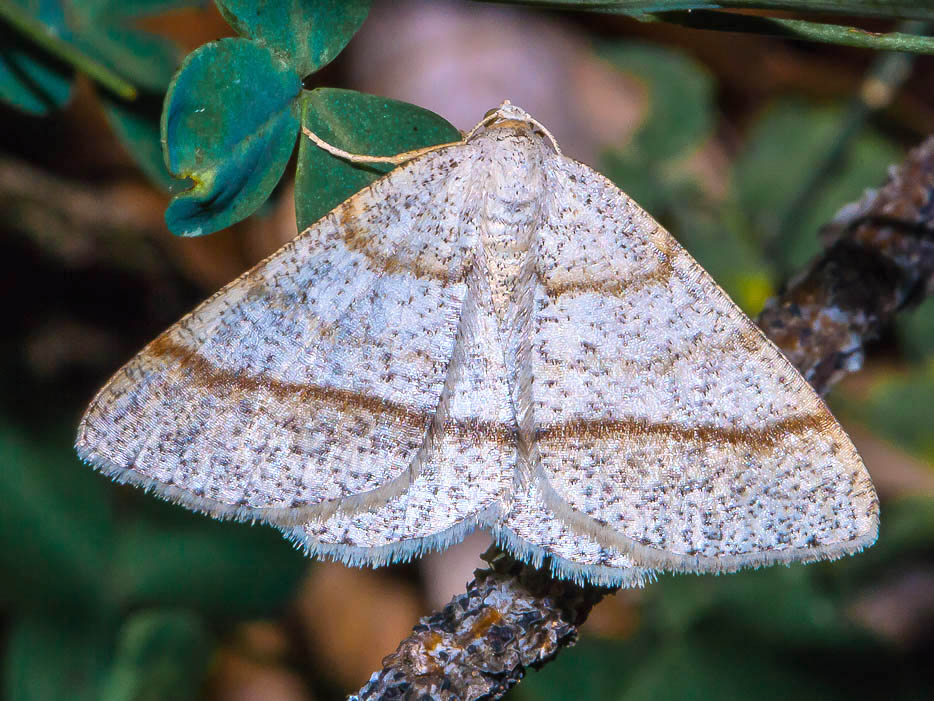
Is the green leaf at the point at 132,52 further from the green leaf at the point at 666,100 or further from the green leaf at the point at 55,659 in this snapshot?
the green leaf at the point at 666,100

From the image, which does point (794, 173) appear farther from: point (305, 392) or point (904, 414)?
point (305, 392)

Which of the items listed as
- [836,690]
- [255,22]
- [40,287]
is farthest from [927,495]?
[40,287]

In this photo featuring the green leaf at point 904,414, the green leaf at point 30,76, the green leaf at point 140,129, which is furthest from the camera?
the green leaf at point 904,414

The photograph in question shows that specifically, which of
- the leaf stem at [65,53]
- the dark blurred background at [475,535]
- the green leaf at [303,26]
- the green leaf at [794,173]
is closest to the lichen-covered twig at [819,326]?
the green leaf at [303,26]

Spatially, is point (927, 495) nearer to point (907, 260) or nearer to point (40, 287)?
point (907, 260)

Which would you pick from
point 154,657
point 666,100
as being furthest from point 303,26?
point 666,100

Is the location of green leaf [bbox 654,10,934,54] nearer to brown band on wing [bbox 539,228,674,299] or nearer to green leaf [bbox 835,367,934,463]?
brown band on wing [bbox 539,228,674,299]

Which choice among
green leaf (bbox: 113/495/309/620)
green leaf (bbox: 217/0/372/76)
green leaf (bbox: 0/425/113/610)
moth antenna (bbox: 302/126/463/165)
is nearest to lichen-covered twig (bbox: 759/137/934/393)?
moth antenna (bbox: 302/126/463/165)
